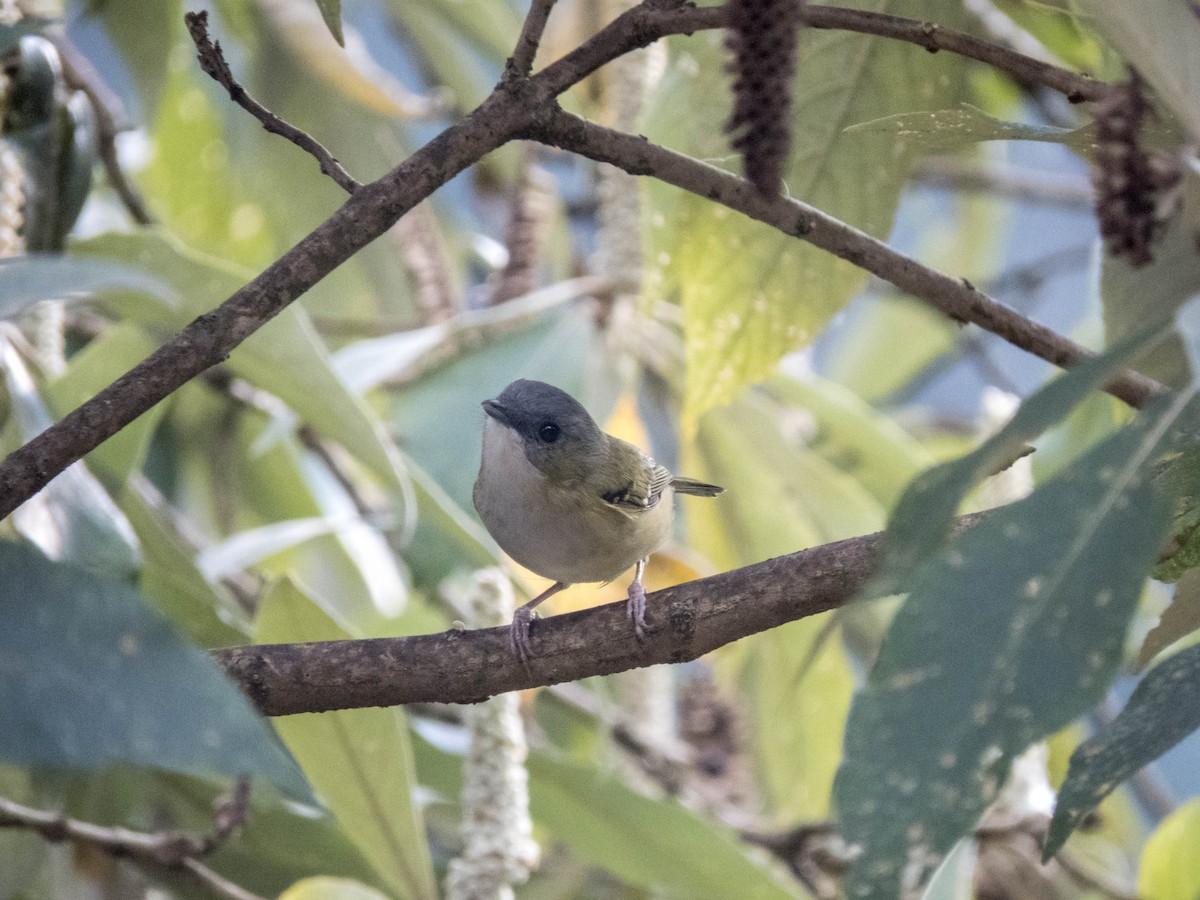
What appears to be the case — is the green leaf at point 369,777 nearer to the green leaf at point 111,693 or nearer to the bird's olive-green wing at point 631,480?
the bird's olive-green wing at point 631,480

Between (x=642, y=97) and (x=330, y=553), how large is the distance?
148 centimetres

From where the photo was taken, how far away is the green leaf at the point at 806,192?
2.01 meters

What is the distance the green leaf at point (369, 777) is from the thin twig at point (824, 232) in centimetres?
107

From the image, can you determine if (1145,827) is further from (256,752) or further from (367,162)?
(256,752)

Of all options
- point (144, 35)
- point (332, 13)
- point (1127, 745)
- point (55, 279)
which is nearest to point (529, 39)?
point (332, 13)

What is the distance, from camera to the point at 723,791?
3549 millimetres

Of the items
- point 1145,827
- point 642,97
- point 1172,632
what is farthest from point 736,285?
point 1145,827

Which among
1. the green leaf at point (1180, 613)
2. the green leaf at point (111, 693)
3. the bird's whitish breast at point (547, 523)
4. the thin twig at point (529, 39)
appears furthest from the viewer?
the bird's whitish breast at point (547, 523)

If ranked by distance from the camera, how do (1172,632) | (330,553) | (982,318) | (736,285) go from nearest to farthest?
(1172,632) < (982,318) < (736,285) < (330,553)

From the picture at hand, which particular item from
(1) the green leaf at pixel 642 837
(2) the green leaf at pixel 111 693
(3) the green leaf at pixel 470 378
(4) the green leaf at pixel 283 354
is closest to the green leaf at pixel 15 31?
(4) the green leaf at pixel 283 354

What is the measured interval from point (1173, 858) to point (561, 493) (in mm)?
1446

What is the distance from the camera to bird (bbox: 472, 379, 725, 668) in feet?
7.98

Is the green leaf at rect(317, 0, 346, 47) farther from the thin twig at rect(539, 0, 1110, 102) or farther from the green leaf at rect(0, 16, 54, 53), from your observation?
the green leaf at rect(0, 16, 54, 53)

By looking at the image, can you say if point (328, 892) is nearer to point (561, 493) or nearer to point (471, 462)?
point (561, 493)
